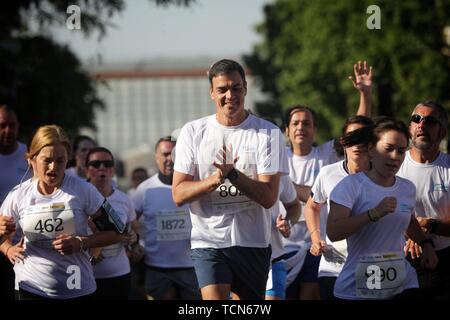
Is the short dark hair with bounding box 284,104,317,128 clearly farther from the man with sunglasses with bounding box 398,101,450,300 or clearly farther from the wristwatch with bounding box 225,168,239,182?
the wristwatch with bounding box 225,168,239,182

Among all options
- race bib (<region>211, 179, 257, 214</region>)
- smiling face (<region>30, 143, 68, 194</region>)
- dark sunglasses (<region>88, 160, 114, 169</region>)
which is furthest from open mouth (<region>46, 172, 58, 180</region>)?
dark sunglasses (<region>88, 160, 114, 169</region>)

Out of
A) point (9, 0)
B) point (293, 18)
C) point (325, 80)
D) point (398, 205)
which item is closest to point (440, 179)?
point (398, 205)

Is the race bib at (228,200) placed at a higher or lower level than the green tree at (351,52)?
lower

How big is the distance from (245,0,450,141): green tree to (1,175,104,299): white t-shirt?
24.0m

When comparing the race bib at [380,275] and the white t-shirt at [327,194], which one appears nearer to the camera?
the race bib at [380,275]

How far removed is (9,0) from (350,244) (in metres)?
12.0

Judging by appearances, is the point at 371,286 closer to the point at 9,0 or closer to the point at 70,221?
the point at 70,221

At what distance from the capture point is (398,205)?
7.04m

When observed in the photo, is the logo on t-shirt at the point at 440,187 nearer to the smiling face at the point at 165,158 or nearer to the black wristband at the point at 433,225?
the black wristband at the point at 433,225

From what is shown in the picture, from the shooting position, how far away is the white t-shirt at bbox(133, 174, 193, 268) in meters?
11.0

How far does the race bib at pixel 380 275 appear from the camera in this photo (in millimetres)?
7051

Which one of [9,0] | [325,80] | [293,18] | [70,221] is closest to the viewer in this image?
[70,221]

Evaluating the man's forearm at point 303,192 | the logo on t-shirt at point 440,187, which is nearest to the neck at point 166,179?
the man's forearm at point 303,192

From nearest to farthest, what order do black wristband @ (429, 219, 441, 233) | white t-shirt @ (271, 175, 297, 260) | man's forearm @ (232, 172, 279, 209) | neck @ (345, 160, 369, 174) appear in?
man's forearm @ (232, 172, 279, 209) → black wristband @ (429, 219, 441, 233) → neck @ (345, 160, 369, 174) → white t-shirt @ (271, 175, 297, 260)
